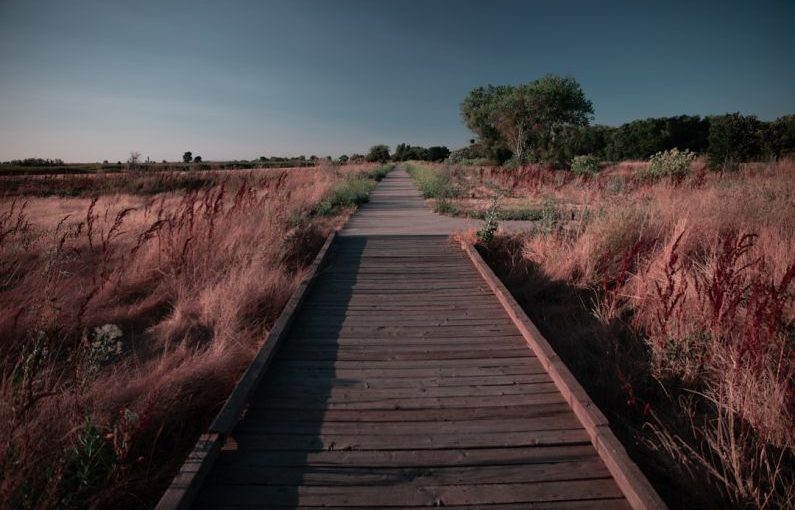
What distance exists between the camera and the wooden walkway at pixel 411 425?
2.19 m

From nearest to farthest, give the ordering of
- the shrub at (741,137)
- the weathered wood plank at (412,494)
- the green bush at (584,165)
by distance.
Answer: the weathered wood plank at (412,494) → the green bush at (584,165) → the shrub at (741,137)

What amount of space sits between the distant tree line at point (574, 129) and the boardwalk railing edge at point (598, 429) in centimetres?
1616

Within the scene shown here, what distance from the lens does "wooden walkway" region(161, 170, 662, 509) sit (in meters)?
2.19

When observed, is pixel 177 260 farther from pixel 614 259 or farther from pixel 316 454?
pixel 614 259

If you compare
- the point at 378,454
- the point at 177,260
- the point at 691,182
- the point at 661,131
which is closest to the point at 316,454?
the point at 378,454

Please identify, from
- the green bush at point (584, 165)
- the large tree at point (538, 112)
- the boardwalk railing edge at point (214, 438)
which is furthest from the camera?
the large tree at point (538, 112)

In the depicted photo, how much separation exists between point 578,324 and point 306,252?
528 cm

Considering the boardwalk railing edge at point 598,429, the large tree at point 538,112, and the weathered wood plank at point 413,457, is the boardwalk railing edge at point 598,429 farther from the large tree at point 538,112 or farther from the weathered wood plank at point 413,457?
the large tree at point 538,112

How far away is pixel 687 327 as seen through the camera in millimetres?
3918

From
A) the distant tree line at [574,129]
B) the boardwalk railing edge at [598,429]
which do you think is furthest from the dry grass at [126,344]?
the distant tree line at [574,129]

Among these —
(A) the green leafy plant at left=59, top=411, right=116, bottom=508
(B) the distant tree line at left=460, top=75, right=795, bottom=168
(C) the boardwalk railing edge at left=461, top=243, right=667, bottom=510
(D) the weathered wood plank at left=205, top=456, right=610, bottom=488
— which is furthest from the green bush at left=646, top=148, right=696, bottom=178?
(A) the green leafy plant at left=59, top=411, right=116, bottom=508

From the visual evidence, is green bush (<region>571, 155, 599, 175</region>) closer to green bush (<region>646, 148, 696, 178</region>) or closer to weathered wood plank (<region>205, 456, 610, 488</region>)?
green bush (<region>646, 148, 696, 178</region>)

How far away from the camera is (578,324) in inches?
188

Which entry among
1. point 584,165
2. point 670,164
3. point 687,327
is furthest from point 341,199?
point 584,165
